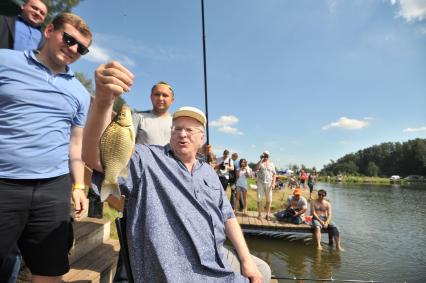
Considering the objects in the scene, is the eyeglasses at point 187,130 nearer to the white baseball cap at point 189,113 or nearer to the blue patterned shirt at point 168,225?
the white baseball cap at point 189,113

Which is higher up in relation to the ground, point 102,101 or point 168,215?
point 102,101

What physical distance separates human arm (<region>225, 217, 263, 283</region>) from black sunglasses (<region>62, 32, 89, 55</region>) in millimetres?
1539

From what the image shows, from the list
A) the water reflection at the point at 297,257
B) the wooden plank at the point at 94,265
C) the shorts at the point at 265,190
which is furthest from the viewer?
the shorts at the point at 265,190

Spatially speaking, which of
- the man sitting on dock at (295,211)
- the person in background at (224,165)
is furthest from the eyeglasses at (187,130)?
the man sitting on dock at (295,211)

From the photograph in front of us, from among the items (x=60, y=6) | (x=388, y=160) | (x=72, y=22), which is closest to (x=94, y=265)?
(x=72, y=22)

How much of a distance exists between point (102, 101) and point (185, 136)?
2.70 ft

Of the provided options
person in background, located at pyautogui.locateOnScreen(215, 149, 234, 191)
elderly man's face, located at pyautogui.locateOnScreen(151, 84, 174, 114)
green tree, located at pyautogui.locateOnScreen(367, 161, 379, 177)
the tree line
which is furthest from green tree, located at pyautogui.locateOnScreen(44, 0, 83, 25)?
green tree, located at pyautogui.locateOnScreen(367, 161, 379, 177)

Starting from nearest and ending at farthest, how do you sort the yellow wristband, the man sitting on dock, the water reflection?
the yellow wristband → the water reflection → the man sitting on dock

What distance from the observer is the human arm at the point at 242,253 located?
215 centimetres

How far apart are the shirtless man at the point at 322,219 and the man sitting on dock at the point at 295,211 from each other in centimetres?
75

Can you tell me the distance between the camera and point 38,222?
1.78 m

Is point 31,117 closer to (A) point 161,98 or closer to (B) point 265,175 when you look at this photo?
(A) point 161,98

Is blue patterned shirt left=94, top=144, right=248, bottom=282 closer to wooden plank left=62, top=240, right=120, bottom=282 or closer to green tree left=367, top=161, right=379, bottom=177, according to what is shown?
wooden plank left=62, top=240, right=120, bottom=282

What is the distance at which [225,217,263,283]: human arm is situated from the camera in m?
2.15
